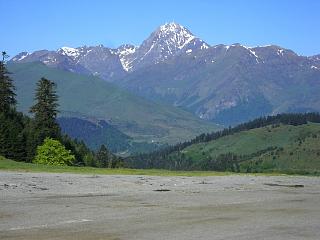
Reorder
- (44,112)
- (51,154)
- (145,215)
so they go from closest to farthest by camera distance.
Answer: (145,215) < (51,154) < (44,112)

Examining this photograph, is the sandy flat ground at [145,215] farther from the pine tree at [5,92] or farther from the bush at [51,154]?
the pine tree at [5,92]

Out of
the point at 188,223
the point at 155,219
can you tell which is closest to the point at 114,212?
the point at 155,219

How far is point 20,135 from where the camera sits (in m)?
104

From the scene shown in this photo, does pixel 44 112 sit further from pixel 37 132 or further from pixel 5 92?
pixel 5 92

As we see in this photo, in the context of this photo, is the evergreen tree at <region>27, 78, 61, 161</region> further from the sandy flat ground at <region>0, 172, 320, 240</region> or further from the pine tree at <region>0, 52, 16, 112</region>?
the sandy flat ground at <region>0, 172, 320, 240</region>

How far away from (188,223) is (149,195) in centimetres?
1424

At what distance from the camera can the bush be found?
3880 inches

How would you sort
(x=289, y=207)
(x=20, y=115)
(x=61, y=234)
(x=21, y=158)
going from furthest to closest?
1. (x=20, y=115)
2. (x=21, y=158)
3. (x=289, y=207)
4. (x=61, y=234)

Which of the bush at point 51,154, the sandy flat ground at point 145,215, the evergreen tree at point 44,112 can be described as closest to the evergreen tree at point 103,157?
the evergreen tree at point 44,112

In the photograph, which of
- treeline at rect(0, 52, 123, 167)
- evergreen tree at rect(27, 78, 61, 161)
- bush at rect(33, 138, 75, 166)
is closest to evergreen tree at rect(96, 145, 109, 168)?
treeline at rect(0, 52, 123, 167)

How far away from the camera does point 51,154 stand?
327ft

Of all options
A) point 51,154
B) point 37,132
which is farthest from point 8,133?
point 51,154

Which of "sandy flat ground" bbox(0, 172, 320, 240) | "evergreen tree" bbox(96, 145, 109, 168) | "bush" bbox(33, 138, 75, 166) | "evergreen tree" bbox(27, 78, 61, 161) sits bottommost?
"sandy flat ground" bbox(0, 172, 320, 240)

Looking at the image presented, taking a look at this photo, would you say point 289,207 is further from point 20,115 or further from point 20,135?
point 20,115
